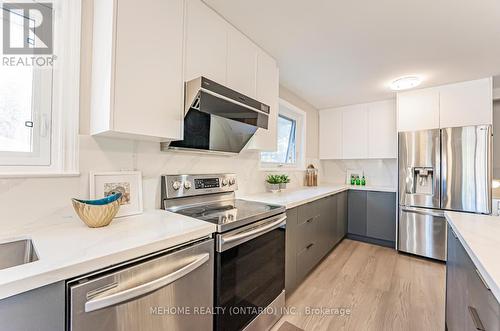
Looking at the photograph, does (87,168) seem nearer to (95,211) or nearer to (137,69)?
(95,211)

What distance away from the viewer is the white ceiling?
150 cm

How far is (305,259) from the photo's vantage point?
2.14 meters

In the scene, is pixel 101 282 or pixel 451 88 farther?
pixel 451 88

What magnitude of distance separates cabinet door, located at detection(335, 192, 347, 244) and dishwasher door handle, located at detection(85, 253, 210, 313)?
259 centimetres

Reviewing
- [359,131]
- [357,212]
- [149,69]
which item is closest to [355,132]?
[359,131]

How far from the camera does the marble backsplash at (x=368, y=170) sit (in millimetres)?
3650

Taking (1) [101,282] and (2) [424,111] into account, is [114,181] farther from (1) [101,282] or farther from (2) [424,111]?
(2) [424,111]

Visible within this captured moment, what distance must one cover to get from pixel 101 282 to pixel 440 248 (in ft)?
11.4

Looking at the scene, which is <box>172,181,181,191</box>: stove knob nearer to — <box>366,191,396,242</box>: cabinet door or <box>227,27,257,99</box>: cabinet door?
<box>227,27,257,99</box>: cabinet door

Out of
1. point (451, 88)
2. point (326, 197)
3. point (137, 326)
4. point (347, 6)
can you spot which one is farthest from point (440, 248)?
point (137, 326)

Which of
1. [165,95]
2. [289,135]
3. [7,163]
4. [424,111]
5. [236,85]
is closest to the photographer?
[7,163]

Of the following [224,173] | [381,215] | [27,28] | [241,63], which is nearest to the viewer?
[27,28]

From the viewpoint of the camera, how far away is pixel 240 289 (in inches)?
51.1

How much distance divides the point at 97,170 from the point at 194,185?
24.0 inches
